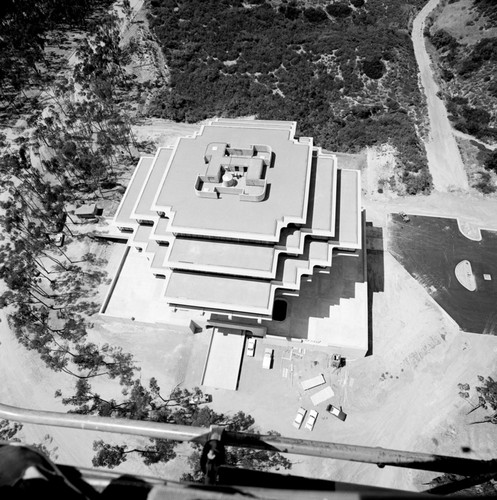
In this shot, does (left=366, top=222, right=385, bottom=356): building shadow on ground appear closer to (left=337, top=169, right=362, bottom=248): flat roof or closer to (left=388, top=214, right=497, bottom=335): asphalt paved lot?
(left=388, top=214, right=497, bottom=335): asphalt paved lot

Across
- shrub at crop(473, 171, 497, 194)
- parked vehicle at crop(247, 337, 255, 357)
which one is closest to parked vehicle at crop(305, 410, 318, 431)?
parked vehicle at crop(247, 337, 255, 357)

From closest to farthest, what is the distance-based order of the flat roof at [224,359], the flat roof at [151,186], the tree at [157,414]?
1. the tree at [157,414]
2. the flat roof at [224,359]
3. the flat roof at [151,186]

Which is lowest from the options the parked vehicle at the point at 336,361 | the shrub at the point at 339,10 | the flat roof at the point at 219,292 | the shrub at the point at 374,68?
the parked vehicle at the point at 336,361

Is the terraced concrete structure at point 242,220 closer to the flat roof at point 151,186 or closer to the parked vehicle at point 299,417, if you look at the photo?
the flat roof at point 151,186

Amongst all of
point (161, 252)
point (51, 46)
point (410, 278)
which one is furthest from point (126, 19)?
point (410, 278)

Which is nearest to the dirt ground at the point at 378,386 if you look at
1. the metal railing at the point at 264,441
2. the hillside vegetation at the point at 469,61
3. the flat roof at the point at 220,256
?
the flat roof at the point at 220,256

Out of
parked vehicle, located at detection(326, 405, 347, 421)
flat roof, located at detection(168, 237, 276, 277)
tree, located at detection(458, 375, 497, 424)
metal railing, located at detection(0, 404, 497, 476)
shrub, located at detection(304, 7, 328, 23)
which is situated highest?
shrub, located at detection(304, 7, 328, 23)

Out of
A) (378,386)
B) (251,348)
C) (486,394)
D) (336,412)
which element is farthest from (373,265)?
(251,348)
